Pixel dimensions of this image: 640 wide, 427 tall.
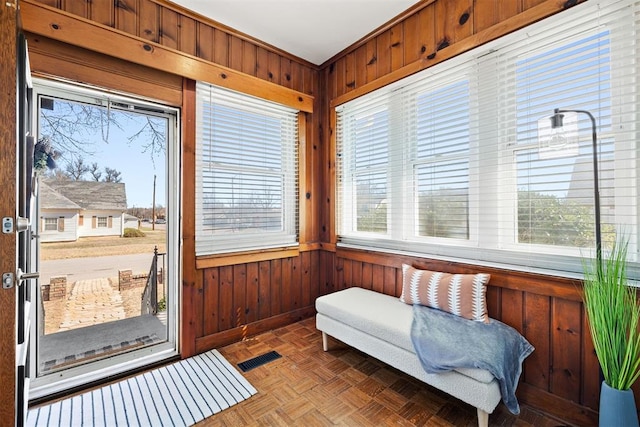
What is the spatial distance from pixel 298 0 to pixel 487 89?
1.53m

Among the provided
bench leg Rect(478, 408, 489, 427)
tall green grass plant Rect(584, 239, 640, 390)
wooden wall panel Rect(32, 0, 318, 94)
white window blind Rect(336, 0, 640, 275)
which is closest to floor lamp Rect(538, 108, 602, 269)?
white window blind Rect(336, 0, 640, 275)

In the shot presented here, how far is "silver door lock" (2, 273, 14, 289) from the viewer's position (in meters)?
0.93

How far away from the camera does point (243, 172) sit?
2635 mm

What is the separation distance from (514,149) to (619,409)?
4.56 ft

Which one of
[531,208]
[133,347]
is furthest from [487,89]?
[133,347]

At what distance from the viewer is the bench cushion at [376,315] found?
1.73 meters

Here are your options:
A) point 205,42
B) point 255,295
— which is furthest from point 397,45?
point 255,295

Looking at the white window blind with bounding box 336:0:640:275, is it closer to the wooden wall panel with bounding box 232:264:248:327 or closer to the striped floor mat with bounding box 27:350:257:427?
the wooden wall panel with bounding box 232:264:248:327

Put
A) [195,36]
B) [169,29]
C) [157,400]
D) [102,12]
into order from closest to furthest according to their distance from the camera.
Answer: [157,400], [102,12], [169,29], [195,36]

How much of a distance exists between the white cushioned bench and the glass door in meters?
1.34

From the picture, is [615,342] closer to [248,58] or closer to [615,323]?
[615,323]

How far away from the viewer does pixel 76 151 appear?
76.5 inches

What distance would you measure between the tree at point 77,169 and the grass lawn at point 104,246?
431 millimetres

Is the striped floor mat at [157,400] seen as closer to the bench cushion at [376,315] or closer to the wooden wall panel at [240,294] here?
the wooden wall panel at [240,294]
